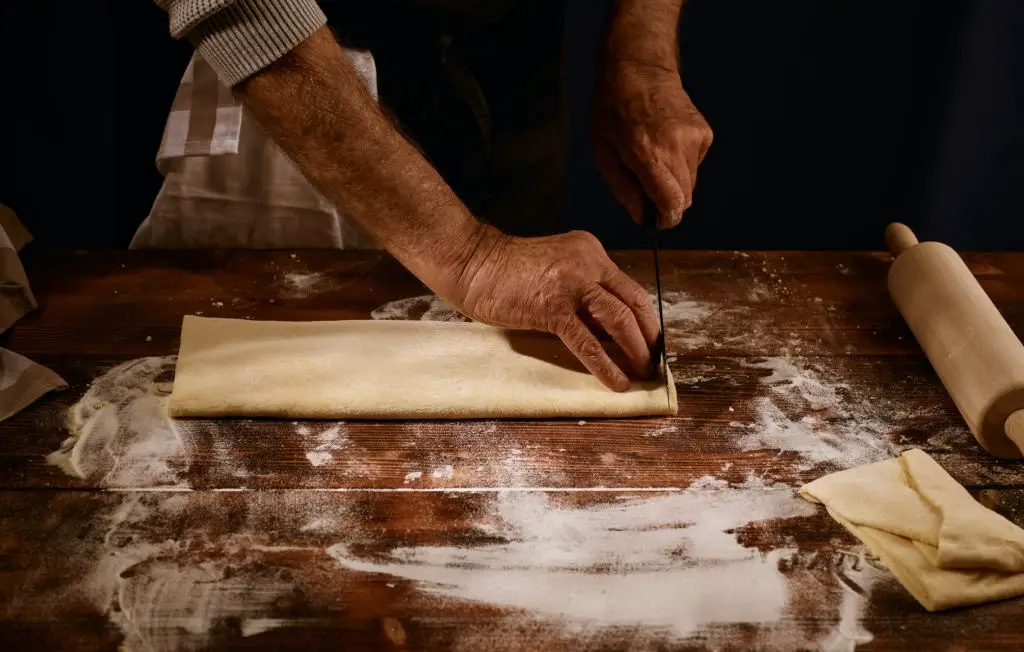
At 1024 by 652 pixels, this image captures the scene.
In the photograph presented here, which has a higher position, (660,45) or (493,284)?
(660,45)

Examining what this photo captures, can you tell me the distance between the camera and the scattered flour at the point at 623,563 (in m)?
1.11

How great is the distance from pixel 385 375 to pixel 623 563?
0.51 m

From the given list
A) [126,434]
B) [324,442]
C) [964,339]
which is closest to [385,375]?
[324,442]

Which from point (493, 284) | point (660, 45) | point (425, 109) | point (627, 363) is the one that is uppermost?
point (660, 45)

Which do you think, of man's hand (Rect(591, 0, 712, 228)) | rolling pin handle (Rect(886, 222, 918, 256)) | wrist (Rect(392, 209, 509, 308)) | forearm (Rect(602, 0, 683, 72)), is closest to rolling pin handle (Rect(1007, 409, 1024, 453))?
rolling pin handle (Rect(886, 222, 918, 256))

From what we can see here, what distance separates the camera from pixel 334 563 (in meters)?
1.16

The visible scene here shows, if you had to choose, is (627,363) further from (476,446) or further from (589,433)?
(476,446)

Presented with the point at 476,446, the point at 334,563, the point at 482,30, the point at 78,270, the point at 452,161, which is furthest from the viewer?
the point at 452,161

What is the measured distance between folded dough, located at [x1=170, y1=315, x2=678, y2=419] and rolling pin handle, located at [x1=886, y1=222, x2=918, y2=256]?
623 millimetres

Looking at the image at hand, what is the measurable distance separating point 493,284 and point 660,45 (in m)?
0.75

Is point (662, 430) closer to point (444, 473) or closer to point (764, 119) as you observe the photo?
point (444, 473)

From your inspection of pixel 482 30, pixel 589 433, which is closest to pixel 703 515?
pixel 589 433

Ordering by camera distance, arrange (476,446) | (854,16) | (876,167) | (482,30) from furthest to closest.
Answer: (876,167) → (854,16) → (482,30) → (476,446)

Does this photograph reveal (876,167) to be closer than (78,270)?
No
